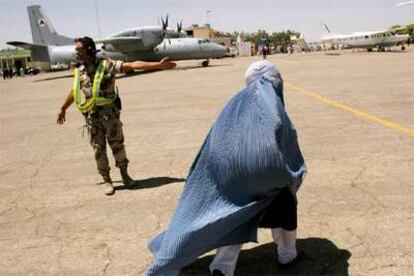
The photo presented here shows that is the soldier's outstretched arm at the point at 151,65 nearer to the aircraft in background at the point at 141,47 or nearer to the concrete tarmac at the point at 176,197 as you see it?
the concrete tarmac at the point at 176,197

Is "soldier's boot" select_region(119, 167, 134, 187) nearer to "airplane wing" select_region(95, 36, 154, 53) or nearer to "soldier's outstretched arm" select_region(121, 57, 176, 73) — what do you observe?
"soldier's outstretched arm" select_region(121, 57, 176, 73)

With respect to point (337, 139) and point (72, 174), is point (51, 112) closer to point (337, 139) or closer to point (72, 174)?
point (72, 174)

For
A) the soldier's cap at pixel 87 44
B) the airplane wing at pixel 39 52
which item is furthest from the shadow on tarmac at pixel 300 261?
the airplane wing at pixel 39 52

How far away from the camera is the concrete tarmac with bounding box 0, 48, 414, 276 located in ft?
14.2

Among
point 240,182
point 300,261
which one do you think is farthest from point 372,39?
point 240,182

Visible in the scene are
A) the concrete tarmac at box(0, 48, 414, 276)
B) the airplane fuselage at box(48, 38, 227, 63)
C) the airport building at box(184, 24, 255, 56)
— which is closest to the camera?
the concrete tarmac at box(0, 48, 414, 276)

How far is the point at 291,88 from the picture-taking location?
18.1 metres

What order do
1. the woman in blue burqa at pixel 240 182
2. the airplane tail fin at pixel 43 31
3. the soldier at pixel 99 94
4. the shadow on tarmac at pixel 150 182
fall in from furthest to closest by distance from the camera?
the airplane tail fin at pixel 43 31
the shadow on tarmac at pixel 150 182
the soldier at pixel 99 94
the woman in blue burqa at pixel 240 182

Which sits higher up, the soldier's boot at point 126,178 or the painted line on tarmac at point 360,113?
the soldier's boot at point 126,178

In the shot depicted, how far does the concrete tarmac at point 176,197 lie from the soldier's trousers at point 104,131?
1.60ft

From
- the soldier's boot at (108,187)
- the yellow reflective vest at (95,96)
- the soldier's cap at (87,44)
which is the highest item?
the soldier's cap at (87,44)

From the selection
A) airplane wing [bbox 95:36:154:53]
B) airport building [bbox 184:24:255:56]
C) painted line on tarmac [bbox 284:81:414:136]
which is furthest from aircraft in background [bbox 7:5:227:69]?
airport building [bbox 184:24:255:56]

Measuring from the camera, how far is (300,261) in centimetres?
415

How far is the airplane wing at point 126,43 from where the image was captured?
37.5 metres
